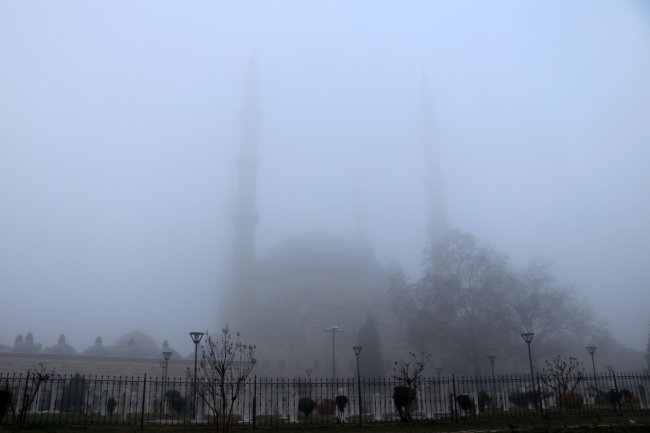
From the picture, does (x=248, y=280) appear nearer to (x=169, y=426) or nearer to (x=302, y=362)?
(x=302, y=362)

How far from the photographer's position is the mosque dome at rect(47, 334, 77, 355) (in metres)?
36.8

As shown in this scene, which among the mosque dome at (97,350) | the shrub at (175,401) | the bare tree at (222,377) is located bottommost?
the shrub at (175,401)

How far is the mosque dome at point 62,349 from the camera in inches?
1447

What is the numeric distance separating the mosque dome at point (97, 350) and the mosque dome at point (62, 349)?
3.54 ft

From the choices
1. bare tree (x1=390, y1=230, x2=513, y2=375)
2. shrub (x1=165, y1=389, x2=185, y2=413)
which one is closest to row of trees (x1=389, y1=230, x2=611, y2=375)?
bare tree (x1=390, y1=230, x2=513, y2=375)

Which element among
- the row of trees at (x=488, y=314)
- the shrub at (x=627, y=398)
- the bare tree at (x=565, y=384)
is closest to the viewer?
the bare tree at (x=565, y=384)

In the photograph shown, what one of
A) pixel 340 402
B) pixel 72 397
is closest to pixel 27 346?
pixel 72 397

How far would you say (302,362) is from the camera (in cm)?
4450

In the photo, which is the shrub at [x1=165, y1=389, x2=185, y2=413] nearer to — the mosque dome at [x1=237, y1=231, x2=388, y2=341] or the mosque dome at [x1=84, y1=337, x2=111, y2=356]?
the mosque dome at [x1=84, y1=337, x2=111, y2=356]

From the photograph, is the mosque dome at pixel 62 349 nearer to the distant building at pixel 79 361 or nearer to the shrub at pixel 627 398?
the distant building at pixel 79 361

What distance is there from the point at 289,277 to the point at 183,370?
15163mm

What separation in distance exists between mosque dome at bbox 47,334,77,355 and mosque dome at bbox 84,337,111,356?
108 centimetres

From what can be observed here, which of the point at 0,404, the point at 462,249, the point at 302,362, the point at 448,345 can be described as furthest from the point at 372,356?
the point at 0,404

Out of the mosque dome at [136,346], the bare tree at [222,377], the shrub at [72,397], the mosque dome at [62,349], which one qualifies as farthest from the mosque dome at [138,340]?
the bare tree at [222,377]
